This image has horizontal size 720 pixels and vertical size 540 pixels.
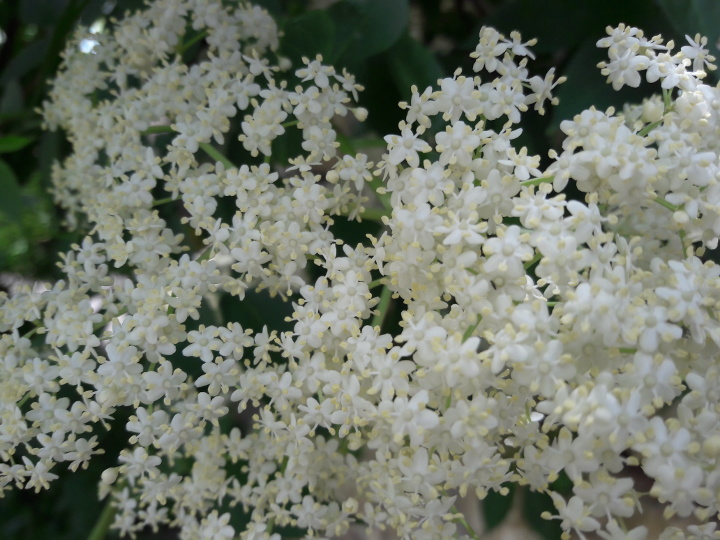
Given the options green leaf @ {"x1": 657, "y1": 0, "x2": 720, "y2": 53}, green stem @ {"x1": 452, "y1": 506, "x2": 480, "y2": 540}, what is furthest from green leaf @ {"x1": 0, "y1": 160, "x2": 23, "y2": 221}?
green leaf @ {"x1": 657, "y1": 0, "x2": 720, "y2": 53}

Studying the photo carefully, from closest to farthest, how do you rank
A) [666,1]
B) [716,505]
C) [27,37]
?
1. [716,505]
2. [666,1]
3. [27,37]

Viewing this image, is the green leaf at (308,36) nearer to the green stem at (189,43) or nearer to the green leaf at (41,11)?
the green stem at (189,43)

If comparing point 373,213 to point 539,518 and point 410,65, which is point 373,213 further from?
point 539,518

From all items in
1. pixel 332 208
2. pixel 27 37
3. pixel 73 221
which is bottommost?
pixel 332 208

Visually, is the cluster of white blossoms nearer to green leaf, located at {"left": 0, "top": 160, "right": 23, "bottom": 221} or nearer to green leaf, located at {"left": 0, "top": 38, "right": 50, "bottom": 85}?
green leaf, located at {"left": 0, "top": 160, "right": 23, "bottom": 221}

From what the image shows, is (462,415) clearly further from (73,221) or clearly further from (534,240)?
(73,221)

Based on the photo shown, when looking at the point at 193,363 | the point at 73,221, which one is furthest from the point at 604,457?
the point at 73,221

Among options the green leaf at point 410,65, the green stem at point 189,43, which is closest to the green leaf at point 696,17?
the green leaf at point 410,65

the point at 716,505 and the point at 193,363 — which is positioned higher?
the point at 193,363
